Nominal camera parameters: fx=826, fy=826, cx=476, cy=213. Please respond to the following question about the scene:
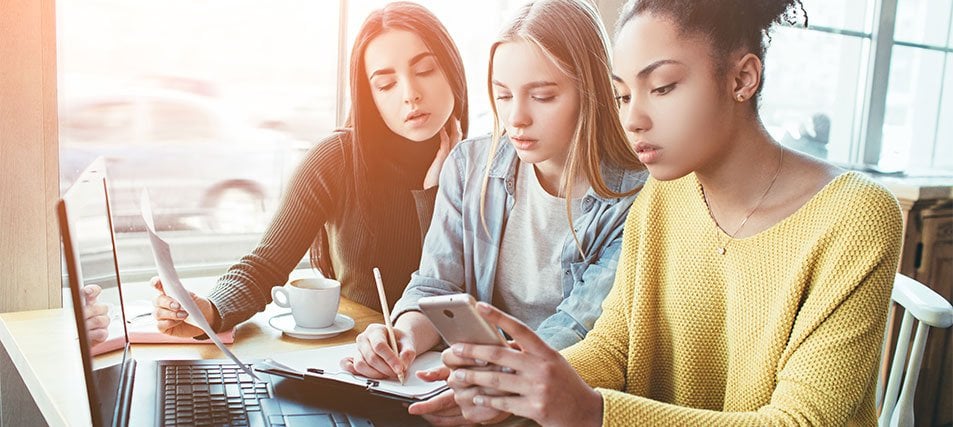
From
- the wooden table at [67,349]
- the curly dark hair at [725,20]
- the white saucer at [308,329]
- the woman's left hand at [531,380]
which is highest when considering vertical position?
the curly dark hair at [725,20]

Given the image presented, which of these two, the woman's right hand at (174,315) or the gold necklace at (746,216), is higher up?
the gold necklace at (746,216)

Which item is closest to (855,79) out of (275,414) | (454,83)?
(454,83)

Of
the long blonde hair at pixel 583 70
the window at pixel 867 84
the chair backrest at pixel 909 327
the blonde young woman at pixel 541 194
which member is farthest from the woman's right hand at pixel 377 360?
the window at pixel 867 84

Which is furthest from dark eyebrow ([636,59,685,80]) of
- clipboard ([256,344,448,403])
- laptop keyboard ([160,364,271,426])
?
laptop keyboard ([160,364,271,426])

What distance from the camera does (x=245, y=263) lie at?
139 cm

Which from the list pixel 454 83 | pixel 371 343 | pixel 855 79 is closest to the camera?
pixel 371 343

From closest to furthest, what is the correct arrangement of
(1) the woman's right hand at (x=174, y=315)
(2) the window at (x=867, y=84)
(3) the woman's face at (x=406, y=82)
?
Answer: (1) the woman's right hand at (x=174, y=315) < (3) the woman's face at (x=406, y=82) < (2) the window at (x=867, y=84)

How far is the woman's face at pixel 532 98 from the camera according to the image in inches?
47.1

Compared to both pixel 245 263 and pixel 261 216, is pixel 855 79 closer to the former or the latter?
pixel 261 216

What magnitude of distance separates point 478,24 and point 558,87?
2.82 ft

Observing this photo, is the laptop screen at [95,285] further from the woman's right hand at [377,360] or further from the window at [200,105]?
the window at [200,105]

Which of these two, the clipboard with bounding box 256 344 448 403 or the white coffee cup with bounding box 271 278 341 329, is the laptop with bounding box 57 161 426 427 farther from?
the white coffee cup with bounding box 271 278 341 329

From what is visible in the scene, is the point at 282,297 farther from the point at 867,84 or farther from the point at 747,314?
the point at 867,84

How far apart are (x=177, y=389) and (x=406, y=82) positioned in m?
0.72
